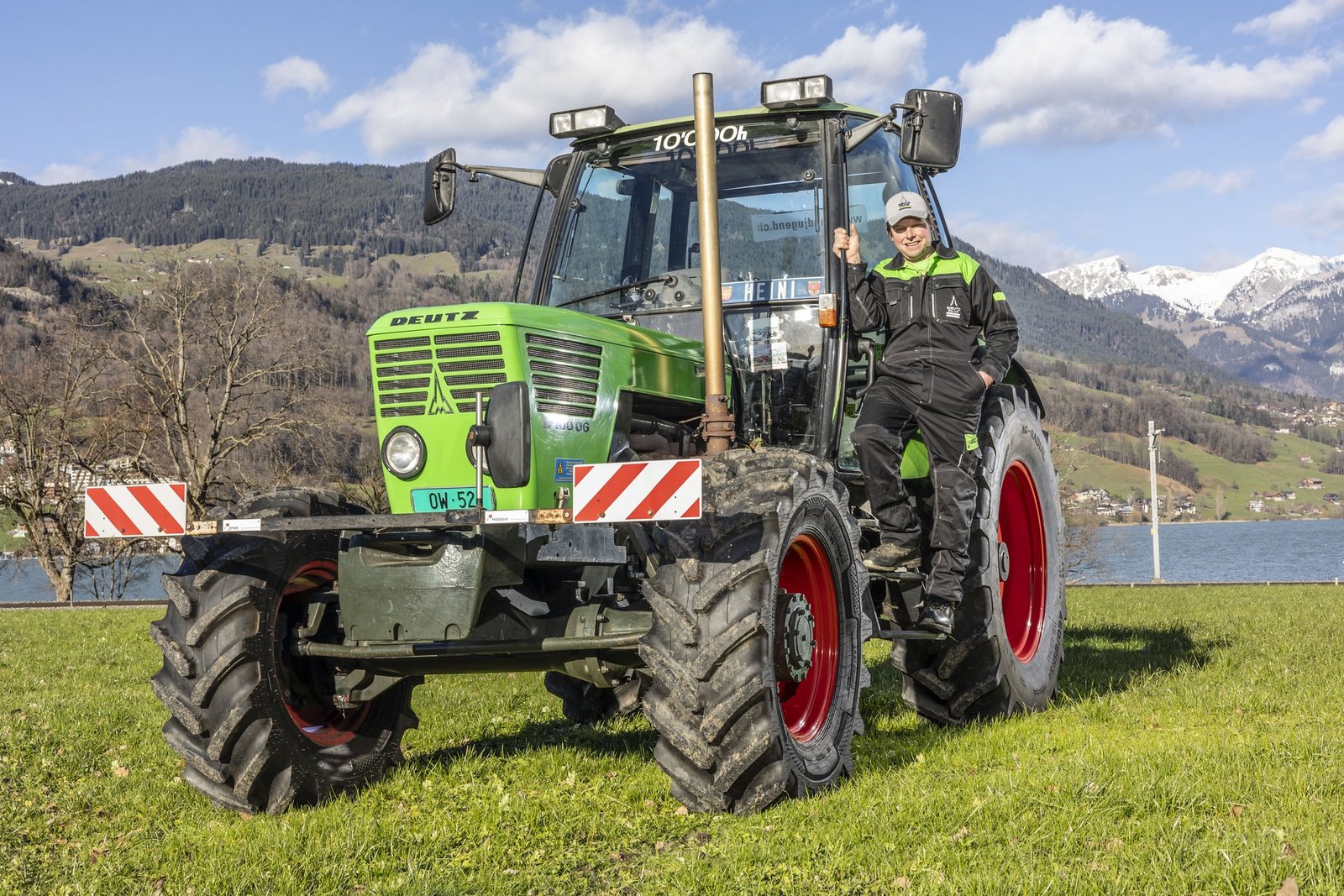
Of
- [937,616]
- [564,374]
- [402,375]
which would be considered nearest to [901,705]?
[937,616]

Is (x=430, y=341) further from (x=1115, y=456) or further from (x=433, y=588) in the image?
(x=1115, y=456)

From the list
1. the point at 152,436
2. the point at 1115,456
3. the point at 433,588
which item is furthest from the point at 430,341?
the point at 1115,456

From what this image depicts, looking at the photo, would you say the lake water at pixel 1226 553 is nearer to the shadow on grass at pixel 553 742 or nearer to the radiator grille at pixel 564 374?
the shadow on grass at pixel 553 742

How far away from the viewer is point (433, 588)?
4.92 metres

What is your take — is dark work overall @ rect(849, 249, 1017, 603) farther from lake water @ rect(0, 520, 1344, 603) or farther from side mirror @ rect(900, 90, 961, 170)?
lake water @ rect(0, 520, 1344, 603)

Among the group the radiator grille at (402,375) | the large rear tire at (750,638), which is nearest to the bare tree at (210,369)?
the radiator grille at (402,375)

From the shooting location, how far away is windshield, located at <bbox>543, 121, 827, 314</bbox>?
21.2ft

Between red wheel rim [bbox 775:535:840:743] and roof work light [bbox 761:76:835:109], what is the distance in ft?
7.71

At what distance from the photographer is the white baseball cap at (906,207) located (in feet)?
20.7

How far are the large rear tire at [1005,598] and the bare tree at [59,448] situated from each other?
36.1 meters

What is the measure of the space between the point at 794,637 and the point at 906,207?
2.40m

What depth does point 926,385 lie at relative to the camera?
20.2 feet

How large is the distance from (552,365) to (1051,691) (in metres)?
3.87

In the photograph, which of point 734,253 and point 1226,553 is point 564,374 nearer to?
point 734,253
